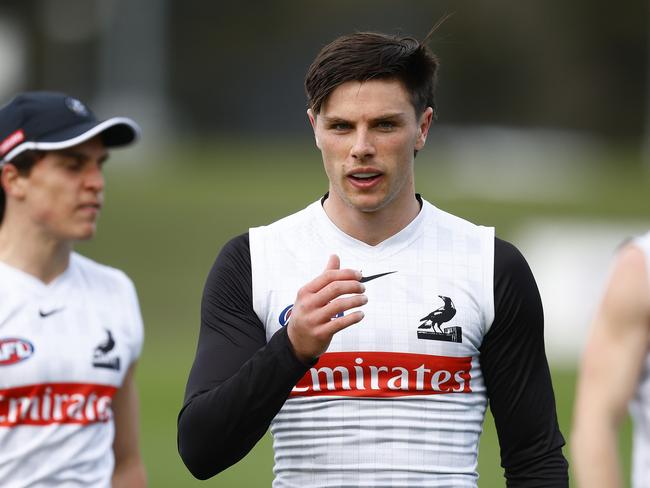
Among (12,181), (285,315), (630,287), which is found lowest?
(630,287)

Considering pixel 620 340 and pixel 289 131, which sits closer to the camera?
pixel 620 340

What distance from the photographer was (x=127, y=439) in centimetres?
515

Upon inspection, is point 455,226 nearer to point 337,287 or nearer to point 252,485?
point 337,287

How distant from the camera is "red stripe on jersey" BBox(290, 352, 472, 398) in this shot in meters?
4.28

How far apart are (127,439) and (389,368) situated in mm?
1289

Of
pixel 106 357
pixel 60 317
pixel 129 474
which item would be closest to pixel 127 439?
pixel 129 474

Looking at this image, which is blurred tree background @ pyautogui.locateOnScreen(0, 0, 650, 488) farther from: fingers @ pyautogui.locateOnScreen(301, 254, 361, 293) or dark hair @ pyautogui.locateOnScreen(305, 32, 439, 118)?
fingers @ pyautogui.locateOnScreen(301, 254, 361, 293)

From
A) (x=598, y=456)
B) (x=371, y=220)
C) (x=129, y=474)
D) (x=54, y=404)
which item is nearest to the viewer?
(x=598, y=456)

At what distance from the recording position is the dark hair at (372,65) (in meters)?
4.30

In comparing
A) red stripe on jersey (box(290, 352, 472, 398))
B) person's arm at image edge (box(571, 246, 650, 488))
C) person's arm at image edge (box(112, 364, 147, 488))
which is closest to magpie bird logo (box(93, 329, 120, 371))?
person's arm at image edge (box(112, 364, 147, 488))

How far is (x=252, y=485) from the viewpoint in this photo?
1123 centimetres

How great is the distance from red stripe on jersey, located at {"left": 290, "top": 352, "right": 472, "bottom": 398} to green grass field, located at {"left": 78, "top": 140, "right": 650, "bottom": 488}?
785 centimetres

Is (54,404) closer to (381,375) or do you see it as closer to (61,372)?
(61,372)

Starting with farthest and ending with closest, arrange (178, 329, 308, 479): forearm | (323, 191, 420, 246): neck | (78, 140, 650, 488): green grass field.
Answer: (78, 140, 650, 488): green grass field
(323, 191, 420, 246): neck
(178, 329, 308, 479): forearm
